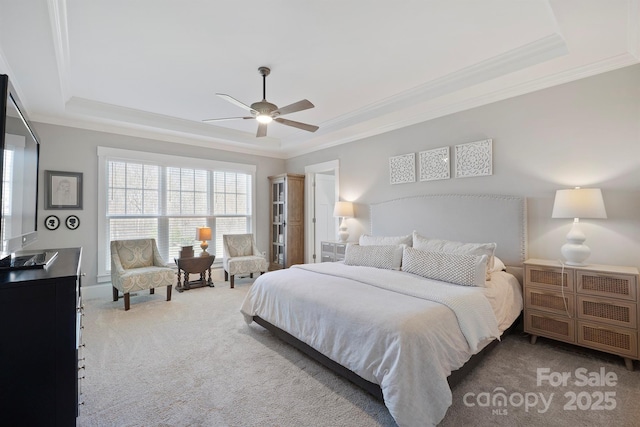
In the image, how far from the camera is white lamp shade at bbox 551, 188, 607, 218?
8.48 feet

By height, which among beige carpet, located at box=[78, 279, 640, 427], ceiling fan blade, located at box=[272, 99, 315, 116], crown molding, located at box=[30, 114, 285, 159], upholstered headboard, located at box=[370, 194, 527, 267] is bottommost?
beige carpet, located at box=[78, 279, 640, 427]

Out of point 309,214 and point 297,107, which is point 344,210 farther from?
point 297,107

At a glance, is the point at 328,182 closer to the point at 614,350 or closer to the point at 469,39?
the point at 469,39

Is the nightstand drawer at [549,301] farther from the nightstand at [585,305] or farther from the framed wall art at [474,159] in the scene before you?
the framed wall art at [474,159]

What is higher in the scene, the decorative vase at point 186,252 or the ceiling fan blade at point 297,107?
the ceiling fan blade at point 297,107

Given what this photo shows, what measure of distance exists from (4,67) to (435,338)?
4.23m

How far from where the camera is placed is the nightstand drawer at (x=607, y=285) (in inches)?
94.7

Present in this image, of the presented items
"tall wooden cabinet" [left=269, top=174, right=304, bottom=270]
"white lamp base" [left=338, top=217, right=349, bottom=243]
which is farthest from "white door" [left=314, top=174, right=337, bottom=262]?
"white lamp base" [left=338, top=217, right=349, bottom=243]

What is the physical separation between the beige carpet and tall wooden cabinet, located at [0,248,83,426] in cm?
60

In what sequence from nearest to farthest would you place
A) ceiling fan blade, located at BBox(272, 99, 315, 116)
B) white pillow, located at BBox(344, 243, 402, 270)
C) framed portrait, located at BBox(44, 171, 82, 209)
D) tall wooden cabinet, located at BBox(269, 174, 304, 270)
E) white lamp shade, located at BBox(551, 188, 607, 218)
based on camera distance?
white lamp shade, located at BBox(551, 188, 607, 218)
ceiling fan blade, located at BBox(272, 99, 315, 116)
white pillow, located at BBox(344, 243, 402, 270)
framed portrait, located at BBox(44, 171, 82, 209)
tall wooden cabinet, located at BBox(269, 174, 304, 270)

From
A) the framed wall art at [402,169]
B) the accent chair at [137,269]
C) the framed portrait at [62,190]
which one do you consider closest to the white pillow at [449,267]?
the framed wall art at [402,169]

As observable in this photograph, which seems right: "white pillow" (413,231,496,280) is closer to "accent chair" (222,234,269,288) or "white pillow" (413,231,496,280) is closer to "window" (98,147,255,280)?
"accent chair" (222,234,269,288)

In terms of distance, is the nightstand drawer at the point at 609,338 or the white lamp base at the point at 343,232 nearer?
the nightstand drawer at the point at 609,338

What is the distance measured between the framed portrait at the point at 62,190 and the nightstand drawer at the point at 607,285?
19.9 ft
